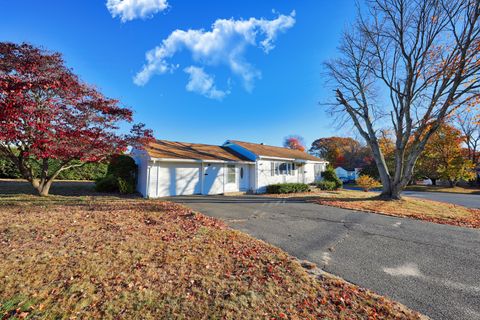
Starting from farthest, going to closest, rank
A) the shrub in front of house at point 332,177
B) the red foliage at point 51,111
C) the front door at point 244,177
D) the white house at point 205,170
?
the shrub in front of house at point 332,177, the front door at point 244,177, the white house at point 205,170, the red foliage at point 51,111

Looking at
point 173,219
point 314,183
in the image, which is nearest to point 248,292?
point 173,219

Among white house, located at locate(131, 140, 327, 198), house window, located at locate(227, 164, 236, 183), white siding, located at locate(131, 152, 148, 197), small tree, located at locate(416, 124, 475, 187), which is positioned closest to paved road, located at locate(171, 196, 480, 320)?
white house, located at locate(131, 140, 327, 198)

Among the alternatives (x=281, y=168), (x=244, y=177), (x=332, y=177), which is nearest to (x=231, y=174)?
(x=244, y=177)

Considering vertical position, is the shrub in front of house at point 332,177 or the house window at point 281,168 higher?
the house window at point 281,168

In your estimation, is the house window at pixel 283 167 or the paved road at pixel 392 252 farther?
the house window at pixel 283 167

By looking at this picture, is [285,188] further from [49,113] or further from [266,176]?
[49,113]

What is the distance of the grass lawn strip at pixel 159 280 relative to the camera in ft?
8.44

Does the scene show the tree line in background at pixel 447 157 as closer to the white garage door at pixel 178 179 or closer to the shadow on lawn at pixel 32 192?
the white garage door at pixel 178 179

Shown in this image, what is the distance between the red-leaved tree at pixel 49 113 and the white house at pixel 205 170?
7.17 feet

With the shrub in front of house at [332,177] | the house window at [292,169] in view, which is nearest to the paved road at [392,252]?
the house window at [292,169]

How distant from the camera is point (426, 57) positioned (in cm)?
1230

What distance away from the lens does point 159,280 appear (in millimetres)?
3230

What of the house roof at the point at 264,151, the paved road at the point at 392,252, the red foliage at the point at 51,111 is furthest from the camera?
the house roof at the point at 264,151

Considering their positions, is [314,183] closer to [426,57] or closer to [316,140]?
[426,57]
